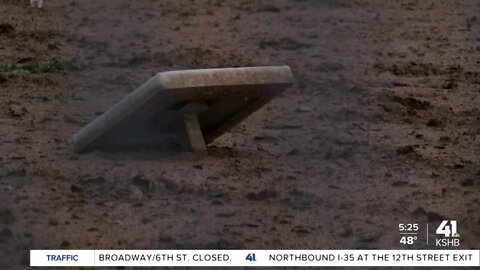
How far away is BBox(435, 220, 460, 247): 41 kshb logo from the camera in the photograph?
584 cm

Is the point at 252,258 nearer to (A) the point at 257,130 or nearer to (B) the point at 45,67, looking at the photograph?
(A) the point at 257,130

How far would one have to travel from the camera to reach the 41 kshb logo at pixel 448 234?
230 inches

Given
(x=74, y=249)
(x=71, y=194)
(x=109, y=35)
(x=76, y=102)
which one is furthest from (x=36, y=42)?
(x=74, y=249)

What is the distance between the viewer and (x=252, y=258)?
5.48m

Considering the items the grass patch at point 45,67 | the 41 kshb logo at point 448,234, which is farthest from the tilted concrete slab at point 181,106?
the grass patch at point 45,67

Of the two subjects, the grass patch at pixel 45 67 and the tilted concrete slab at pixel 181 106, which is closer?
the tilted concrete slab at pixel 181 106

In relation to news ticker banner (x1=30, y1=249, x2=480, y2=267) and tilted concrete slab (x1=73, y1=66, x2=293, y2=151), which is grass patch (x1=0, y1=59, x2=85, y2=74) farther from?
news ticker banner (x1=30, y1=249, x2=480, y2=267)

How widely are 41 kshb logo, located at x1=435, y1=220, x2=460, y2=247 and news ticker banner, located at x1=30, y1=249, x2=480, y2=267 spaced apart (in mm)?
152

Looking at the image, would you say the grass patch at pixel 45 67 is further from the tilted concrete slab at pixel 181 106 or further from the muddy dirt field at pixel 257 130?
the tilted concrete slab at pixel 181 106

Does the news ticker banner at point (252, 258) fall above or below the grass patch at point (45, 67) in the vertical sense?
below

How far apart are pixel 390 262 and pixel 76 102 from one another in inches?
147

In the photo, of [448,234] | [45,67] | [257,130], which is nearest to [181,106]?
[257,130]

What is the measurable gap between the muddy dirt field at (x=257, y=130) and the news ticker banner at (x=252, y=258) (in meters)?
0.13

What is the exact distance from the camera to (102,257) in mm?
5422
